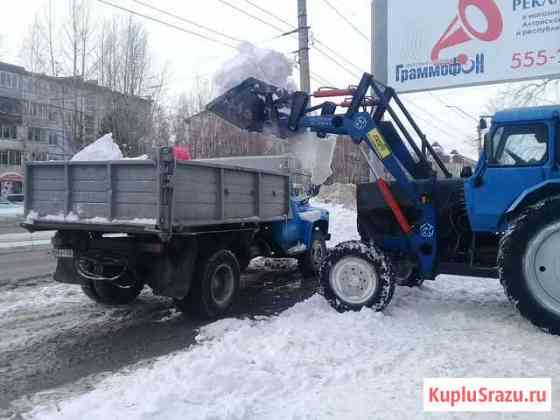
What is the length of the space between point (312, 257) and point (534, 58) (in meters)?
7.99

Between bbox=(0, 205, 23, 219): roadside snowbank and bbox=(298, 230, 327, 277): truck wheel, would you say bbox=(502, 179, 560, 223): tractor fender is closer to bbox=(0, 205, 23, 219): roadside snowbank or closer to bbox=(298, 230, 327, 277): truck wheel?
bbox=(298, 230, 327, 277): truck wheel

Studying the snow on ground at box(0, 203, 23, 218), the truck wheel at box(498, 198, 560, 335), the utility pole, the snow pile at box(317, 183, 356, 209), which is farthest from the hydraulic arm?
the snow on ground at box(0, 203, 23, 218)

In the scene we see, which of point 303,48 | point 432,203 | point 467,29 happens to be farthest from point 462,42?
point 432,203

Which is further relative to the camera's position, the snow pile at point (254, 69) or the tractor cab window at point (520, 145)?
the snow pile at point (254, 69)

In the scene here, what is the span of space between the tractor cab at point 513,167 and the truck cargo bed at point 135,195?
9.78 ft

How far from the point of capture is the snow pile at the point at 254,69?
7930mm

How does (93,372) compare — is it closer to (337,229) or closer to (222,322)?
(222,322)

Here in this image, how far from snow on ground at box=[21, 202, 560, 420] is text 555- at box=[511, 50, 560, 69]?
8580 mm

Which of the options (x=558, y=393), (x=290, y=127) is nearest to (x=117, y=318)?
(x=290, y=127)

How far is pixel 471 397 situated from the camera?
A: 4.10m

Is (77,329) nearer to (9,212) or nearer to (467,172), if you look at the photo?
(467,172)

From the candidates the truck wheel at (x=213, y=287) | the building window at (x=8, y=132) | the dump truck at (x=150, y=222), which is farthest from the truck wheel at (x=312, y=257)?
the building window at (x=8, y=132)

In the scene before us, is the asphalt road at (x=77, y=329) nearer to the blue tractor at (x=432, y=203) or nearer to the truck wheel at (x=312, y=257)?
the truck wheel at (x=312, y=257)

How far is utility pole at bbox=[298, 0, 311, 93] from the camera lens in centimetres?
1611
